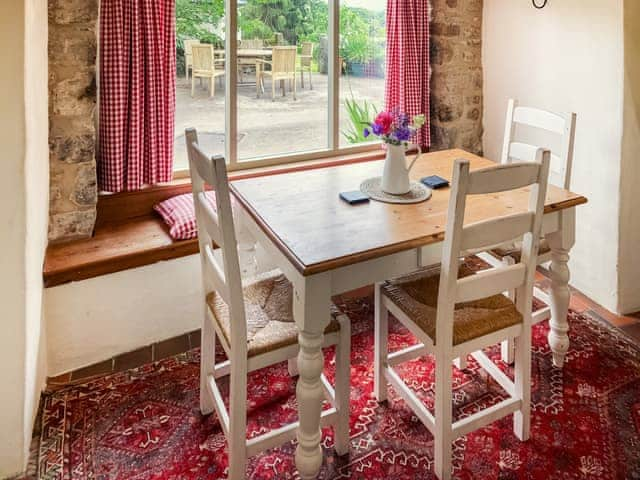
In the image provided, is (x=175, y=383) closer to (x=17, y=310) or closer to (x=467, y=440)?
(x=17, y=310)

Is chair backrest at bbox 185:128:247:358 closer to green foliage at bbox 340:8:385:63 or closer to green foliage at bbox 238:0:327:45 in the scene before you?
green foliage at bbox 238:0:327:45

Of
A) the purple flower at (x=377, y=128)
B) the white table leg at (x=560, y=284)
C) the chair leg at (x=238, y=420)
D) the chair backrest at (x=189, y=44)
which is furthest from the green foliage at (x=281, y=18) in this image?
the chair leg at (x=238, y=420)

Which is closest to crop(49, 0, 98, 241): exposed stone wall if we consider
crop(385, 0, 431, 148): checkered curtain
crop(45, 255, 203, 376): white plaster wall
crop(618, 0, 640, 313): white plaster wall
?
crop(45, 255, 203, 376): white plaster wall

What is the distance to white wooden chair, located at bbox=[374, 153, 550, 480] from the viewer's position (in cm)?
148

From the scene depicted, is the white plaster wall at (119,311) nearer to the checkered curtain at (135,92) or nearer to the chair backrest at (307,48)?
the checkered curtain at (135,92)

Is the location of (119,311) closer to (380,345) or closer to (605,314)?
(380,345)

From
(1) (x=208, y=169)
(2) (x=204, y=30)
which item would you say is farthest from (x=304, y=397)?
(2) (x=204, y=30)

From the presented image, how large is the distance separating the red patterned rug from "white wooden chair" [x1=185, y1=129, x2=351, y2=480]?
0.15 metres

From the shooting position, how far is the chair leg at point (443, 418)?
5.30 ft

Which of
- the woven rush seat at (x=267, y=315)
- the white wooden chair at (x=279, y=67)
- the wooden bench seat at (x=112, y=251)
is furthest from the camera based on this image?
the white wooden chair at (x=279, y=67)

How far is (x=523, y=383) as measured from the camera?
1.80m

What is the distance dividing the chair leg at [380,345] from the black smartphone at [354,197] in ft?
1.07

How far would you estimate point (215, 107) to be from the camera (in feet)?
9.41

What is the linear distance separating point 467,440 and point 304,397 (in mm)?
675
